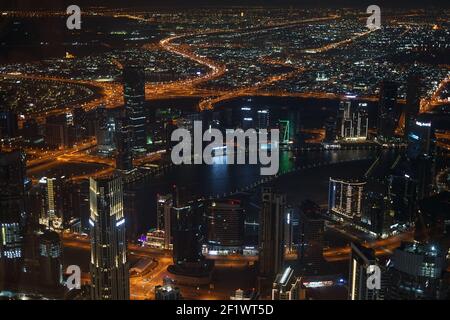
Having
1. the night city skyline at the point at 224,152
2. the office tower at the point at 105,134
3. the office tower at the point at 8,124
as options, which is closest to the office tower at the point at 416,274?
the night city skyline at the point at 224,152

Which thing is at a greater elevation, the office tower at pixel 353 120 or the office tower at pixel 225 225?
the office tower at pixel 353 120

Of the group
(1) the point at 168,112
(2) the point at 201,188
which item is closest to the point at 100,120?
(1) the point at 168,112

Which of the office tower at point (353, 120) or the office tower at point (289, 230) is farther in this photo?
the office tower at point (353, 120)

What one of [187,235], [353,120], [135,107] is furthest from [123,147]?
[353,120]

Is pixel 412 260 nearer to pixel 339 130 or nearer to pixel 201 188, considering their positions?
pixel 201 188

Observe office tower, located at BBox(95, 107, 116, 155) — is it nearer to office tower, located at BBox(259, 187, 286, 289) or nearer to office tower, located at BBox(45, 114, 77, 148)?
office tower, located at BBox(45, 114, 77, 148)

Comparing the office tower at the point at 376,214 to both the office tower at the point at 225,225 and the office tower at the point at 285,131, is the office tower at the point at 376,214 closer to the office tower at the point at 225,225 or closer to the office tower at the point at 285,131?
the office tower at the point at 225,225

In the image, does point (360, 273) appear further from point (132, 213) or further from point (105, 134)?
point (105, 134)
